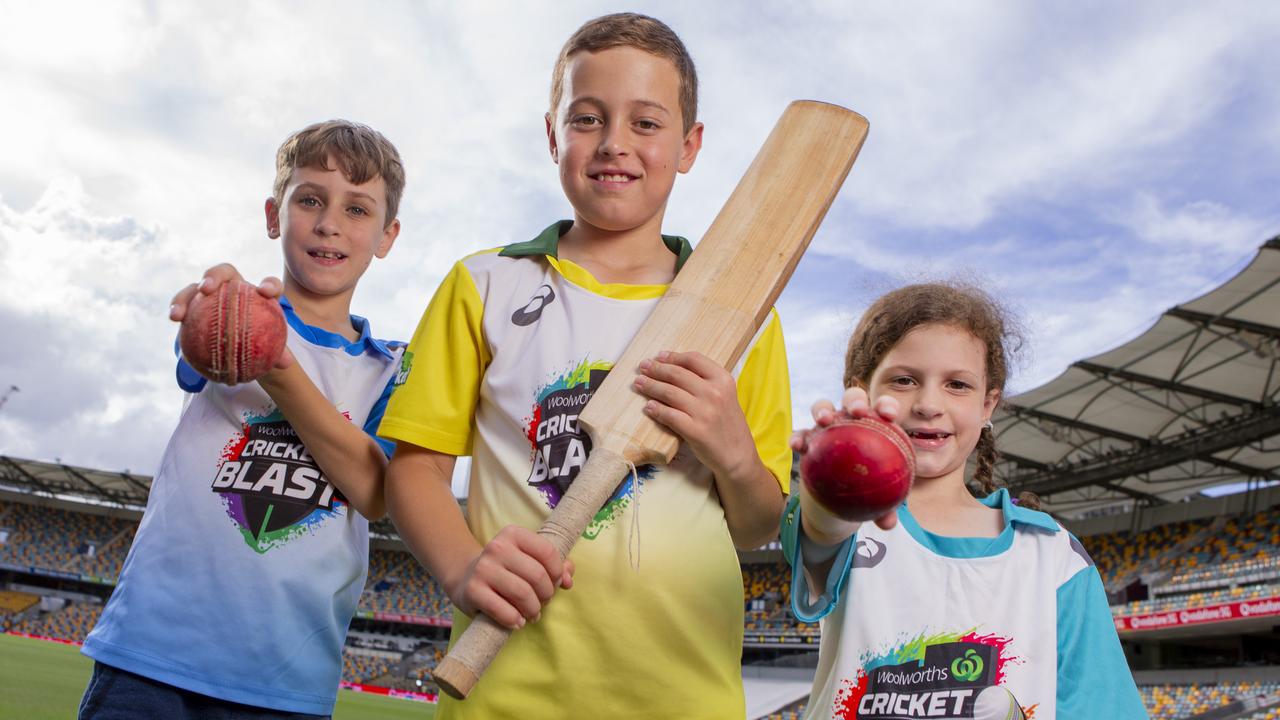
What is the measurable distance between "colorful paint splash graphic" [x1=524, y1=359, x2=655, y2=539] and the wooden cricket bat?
0.13ft

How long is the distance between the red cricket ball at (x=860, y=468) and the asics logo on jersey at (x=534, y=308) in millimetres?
576

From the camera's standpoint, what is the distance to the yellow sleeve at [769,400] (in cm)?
161

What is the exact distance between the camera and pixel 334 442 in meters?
1.88

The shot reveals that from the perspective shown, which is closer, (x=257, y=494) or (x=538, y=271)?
(x=538, y=271)

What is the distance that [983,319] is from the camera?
220cm

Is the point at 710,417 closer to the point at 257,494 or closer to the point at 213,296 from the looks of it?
the point at 213,296

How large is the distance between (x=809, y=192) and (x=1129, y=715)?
123cm

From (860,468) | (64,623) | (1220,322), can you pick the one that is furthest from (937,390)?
(64,623)

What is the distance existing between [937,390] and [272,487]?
4.87 feet

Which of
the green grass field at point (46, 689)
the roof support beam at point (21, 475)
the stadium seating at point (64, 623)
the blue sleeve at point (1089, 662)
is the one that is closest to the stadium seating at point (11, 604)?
the stadium seating at point (64, 623)

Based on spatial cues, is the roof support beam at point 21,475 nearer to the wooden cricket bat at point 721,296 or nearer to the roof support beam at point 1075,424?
the roof support beam at point 1075,424

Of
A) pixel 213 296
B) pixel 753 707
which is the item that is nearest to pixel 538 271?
pixel 213 296

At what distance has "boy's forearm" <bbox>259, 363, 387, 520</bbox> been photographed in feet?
6.00

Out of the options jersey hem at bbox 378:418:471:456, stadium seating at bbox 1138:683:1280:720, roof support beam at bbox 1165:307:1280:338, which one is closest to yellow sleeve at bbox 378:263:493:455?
jersey hem at bbox 378:418:471:456
